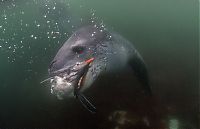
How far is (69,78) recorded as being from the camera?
2938 millimetres

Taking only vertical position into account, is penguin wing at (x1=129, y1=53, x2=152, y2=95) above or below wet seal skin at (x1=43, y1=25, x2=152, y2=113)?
below

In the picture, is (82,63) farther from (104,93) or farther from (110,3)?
(110,3)

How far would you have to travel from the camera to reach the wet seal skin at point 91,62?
3.07m

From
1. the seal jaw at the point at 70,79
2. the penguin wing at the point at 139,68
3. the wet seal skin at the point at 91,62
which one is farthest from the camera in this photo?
the penguin wing at the point at 139,68

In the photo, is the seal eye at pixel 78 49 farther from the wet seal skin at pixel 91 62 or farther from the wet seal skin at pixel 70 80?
the wet seal skin at pixel 70 80

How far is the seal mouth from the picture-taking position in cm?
294

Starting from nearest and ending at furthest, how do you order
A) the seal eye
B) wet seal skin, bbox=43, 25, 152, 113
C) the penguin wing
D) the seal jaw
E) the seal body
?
the seal jaw → wet seal skin, bbox=43, 25, 152, 113 → the seal body → the seal eye → the penguin wing

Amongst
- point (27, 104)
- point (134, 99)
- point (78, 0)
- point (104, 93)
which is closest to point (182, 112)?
point (134, 99)

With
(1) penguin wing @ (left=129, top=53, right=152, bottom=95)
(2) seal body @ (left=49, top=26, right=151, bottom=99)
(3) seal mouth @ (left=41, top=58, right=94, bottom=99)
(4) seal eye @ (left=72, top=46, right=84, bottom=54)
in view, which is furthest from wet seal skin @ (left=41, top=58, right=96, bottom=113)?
(1) penguin wing @ (left=129, top=53, right=152, bottom=95)

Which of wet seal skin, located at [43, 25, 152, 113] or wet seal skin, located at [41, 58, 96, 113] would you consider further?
wet seal skin, located at [43, 25, 152, 113]

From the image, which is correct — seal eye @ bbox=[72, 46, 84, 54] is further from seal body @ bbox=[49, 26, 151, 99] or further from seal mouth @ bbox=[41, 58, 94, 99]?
seal mouth @ bbox=[41, 58, 94, 99]

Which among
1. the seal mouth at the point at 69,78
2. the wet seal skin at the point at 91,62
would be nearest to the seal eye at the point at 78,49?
the wet seal skin at the point at 91,62

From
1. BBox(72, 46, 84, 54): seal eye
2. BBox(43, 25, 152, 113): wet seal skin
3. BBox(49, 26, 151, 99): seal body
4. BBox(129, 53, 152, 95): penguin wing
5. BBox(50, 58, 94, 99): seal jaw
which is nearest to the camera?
BBox(50, 58, 94, 99): seal jaw

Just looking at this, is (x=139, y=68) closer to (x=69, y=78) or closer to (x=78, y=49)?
(x=78, y=49)
